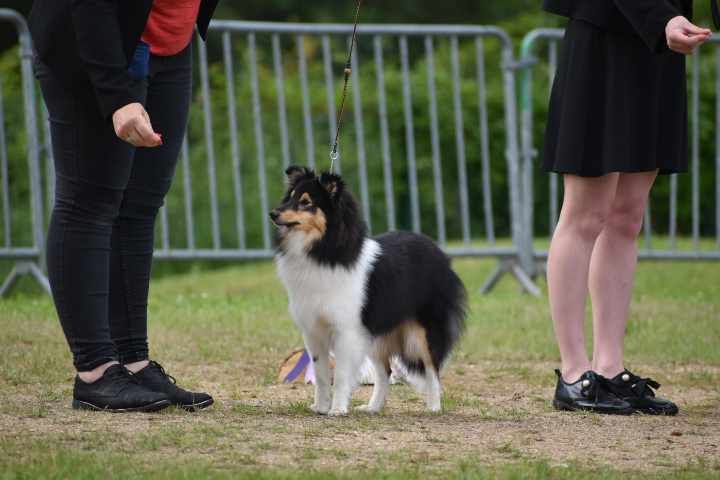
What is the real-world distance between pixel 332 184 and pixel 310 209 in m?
0.12

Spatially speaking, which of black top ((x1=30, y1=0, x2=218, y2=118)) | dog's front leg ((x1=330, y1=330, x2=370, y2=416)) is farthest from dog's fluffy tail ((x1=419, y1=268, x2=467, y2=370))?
black top ((x1=30, y1=0, x2=218, y2=118))

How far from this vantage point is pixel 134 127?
3854 millimetres

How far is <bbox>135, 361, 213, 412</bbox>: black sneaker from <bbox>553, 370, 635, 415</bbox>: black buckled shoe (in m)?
1.31

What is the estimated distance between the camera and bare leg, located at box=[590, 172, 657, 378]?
4809 millimetres

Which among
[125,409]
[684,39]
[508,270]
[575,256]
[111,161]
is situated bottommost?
[508,270]

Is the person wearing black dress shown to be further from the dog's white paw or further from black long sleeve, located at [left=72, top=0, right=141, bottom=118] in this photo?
black long sleeve, located at [left=72, top=0, right=141, bottom=118]

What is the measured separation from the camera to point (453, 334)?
5.12 meters

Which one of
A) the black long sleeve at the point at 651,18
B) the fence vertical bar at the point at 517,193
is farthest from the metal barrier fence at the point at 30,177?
the black long sleeve at the point at 651,18

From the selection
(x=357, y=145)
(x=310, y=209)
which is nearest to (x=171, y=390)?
(x=310, y=209)

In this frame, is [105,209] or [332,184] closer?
[105,209]

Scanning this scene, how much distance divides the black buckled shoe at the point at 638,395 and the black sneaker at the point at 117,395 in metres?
1.66

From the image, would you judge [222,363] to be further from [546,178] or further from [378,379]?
[546,178]

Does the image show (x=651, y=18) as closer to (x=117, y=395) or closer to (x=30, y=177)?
(x=117, y=395)

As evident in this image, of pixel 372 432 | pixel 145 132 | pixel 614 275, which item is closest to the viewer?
pixel 145 132
